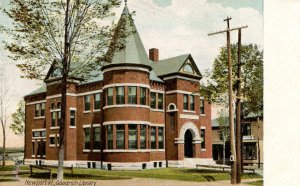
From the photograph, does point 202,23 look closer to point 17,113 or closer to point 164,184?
point 164,184

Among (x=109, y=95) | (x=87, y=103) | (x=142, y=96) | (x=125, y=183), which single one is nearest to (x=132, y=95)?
(x=142, y=96)

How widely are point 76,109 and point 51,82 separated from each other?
8410mm

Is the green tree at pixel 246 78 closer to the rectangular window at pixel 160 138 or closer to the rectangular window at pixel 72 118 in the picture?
the rectangular window at pixel 160 138

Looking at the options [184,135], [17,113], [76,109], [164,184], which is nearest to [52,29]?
[17,113]

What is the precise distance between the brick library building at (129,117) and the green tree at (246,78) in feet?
13.4

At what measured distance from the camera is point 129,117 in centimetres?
2239

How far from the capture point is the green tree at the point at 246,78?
53.9 ft

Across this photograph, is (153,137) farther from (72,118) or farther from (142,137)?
(72,118)

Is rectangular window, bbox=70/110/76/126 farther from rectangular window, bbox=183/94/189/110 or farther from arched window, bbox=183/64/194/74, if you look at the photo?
arched window, bbox=183/64/194/74

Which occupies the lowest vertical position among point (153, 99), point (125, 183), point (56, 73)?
point (125, 183)

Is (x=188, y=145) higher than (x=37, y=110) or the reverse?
the reverse

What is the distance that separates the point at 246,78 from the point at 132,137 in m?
7.41

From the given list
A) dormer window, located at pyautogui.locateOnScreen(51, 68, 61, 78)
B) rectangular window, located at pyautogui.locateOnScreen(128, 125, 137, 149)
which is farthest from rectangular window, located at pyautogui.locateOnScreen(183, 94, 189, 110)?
dormer window, located at pyautogui.locateOnScreen(51, 68, 61, 78)

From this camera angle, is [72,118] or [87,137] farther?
[72,118]
